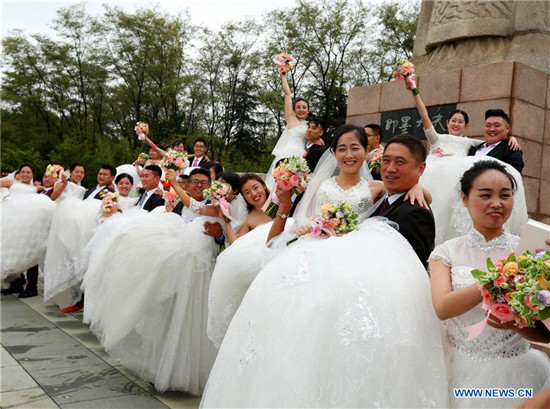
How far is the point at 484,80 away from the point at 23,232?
742 centimetres

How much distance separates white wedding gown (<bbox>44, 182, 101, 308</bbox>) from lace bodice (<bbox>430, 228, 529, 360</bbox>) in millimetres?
6179

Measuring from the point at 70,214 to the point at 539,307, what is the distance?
719cm

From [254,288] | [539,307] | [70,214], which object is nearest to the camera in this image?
[539,307]

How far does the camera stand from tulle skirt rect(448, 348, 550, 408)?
83.0 inches

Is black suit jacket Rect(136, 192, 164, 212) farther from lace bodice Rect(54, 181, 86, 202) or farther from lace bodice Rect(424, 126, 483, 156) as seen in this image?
lace bodice Rect(424, 126, 483, 156)

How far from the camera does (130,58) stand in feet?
104

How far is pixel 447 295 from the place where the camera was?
2.15 m

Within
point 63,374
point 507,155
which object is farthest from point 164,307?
point 507,155

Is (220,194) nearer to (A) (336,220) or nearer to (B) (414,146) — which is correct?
(A) (336,220)

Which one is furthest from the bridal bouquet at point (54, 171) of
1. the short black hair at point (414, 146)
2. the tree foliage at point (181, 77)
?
the tree foliage at point (181, 77)

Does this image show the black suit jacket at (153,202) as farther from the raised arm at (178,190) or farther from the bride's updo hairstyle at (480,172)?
the bride's updo hairstyle at (480,172)

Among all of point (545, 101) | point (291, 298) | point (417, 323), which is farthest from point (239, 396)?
point (545, 101)

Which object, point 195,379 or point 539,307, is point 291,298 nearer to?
point 539,307

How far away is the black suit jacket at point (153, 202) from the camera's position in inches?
259
